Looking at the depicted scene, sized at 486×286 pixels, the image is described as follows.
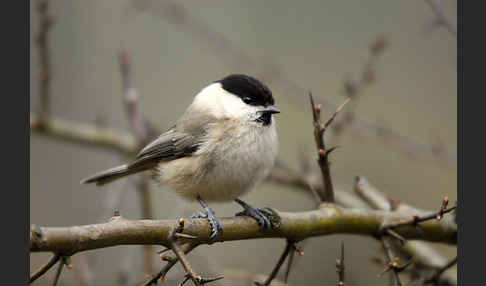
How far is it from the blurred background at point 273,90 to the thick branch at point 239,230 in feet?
2.61

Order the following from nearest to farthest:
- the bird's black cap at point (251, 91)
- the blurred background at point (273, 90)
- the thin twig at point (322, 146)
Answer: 1. the thin twig at point (322, 146)
2. the bird's black cap at point (251, 91)
3. the blurred background at point (273, 90)

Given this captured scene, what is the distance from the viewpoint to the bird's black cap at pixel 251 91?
243 centimetres

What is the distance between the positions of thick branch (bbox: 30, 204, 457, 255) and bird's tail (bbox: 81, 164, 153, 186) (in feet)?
2.78

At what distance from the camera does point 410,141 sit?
3.17m

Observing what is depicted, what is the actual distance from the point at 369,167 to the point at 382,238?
110 inches

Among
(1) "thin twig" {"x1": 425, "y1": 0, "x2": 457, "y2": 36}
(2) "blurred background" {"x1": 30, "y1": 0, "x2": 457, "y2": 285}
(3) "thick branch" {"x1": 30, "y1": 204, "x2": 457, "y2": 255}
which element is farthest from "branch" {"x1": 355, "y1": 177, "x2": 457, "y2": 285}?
(1) "thin twig" {"x1": 425, "y1": 0, "x2": 457, "y2": 36}

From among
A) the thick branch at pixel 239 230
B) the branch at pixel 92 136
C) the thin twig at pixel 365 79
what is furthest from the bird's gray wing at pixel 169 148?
the thin twig at pixel 365 79

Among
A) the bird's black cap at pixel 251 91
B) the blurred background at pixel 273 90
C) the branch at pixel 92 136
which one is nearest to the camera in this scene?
the bird's black cap at pixel 251 91

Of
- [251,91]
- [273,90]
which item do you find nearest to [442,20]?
[251,91]

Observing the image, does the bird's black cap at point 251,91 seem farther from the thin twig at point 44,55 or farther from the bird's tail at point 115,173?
the thin twig at point 44,55

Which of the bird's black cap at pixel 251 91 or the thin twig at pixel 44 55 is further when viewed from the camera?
the bird's black cap at pixel 251 91

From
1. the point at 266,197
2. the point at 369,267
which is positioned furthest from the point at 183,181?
the point at 266,197

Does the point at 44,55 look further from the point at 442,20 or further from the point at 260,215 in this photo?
the point at 442,20

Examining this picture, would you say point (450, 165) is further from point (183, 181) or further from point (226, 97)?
point (183, 181)
